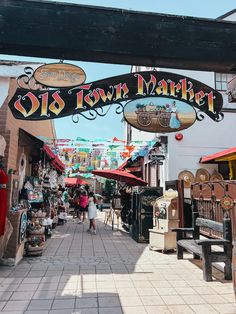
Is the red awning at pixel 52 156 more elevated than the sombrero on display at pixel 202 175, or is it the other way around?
the red awning at pixel 52 156

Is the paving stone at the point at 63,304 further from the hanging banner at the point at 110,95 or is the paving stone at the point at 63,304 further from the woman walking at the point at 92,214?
the woman walking at the point at 92,214

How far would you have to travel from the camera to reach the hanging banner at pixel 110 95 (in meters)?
4.07

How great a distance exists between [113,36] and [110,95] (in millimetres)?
852

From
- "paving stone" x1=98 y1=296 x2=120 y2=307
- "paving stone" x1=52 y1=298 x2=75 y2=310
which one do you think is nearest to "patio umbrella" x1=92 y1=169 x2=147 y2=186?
"paving stone" x1=98 y1=296 x2=120 y2=307

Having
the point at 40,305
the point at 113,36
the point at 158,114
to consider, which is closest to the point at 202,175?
the point at 158,114

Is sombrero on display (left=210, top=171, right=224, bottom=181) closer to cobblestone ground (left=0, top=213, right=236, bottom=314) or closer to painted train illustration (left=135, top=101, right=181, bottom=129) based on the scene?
cobblestone ground (left=0, top=213, right=236, bottom=314)

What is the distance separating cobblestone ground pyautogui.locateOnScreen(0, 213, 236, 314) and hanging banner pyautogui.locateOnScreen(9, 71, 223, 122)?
9.26 feet

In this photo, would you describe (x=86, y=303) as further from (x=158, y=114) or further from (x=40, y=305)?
(x=158, y=114)

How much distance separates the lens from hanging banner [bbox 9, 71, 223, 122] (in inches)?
160

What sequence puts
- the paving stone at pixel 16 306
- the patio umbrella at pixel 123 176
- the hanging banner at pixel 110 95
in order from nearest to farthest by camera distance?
the hanging banner at pixel 110 95
the paving stone at pixel 16 306
the patio umbrella at pixel 123 176

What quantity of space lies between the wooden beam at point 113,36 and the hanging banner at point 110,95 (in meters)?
0.51

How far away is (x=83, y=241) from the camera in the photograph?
10.4 m

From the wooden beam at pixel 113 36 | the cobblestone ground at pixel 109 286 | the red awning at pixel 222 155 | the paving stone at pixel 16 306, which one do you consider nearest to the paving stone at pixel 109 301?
the cobblestone ground at pixel 109 286

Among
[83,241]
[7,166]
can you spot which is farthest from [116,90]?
[83,241]
